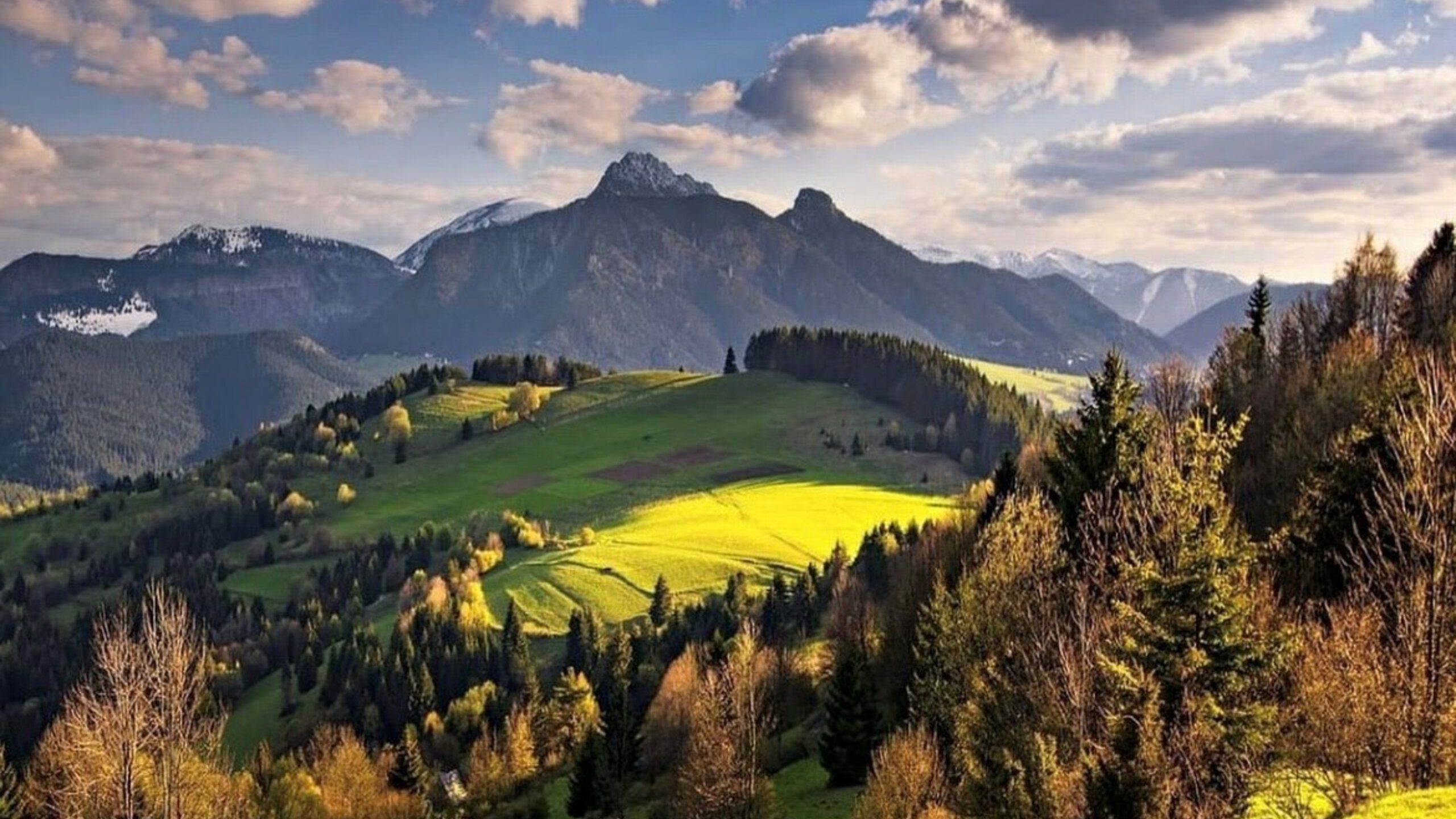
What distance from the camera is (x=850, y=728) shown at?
5281 cm

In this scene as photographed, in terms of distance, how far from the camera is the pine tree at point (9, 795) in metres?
57.2

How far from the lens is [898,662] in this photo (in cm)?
6094

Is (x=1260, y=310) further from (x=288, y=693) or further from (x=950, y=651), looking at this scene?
(x=288, y=693)

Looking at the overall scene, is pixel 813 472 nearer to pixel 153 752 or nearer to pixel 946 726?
pixel 946 726

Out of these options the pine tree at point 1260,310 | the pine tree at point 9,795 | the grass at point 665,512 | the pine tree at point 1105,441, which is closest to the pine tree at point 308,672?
the grass at point 665,512

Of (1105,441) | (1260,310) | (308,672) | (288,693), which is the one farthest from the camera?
(308,672)

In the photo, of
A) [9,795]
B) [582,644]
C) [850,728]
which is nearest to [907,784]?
[850,728]

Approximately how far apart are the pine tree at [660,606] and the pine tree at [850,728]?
63.6m

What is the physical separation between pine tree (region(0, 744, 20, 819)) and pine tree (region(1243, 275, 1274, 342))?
313ft

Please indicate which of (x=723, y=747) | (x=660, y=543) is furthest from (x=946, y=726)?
(x=660, y=543)

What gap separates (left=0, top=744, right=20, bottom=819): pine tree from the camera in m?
57.2

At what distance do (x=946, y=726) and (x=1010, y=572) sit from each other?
307 inches

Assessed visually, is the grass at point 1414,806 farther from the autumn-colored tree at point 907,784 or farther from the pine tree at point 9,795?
the pine tree at point 9,795

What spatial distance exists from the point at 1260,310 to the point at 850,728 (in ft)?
184
